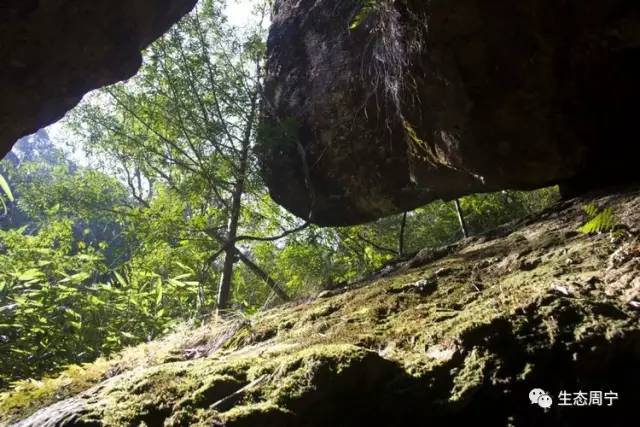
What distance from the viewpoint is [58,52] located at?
429cm

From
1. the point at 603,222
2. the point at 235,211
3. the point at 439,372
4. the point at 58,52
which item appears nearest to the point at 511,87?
the point at 603,222

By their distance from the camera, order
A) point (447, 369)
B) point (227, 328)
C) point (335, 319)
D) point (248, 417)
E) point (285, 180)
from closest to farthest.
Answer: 1. point (248, 417)
2. point (447, 369)
3. point (335, 319)
4. point (227, 328)
5. point (285, 180)

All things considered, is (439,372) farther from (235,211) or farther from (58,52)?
(235,211)

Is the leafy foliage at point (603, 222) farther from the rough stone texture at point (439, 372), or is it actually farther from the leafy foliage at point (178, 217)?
the leafy foliage at point (178, 217)

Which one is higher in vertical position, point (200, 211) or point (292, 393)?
point (200, 211)

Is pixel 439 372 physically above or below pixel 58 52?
below

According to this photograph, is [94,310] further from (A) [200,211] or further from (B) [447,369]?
(B) [447,369]

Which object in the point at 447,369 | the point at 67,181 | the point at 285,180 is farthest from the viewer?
the point at 67,181

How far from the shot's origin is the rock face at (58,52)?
3.97 metres

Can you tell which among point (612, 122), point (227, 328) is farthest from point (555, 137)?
point (227, 328)

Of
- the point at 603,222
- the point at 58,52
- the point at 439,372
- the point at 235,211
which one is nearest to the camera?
the point at 439,372

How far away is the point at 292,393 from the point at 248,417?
15cm

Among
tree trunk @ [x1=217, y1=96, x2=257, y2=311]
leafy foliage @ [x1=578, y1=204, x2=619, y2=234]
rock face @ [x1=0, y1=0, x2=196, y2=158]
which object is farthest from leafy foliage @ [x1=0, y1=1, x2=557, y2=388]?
leafy foliage @ [x1=578, y1=204, x2=619, y2=234]

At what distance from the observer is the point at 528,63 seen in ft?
12.0
